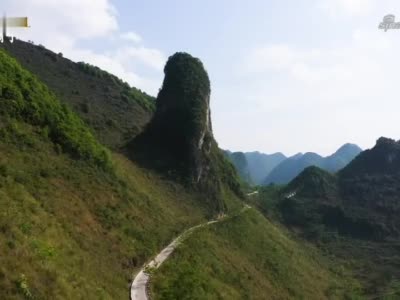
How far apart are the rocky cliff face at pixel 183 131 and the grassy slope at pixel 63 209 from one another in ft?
36.2

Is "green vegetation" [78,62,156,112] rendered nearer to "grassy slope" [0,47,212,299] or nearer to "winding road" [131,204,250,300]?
"grassy slope" [0,47,212,299]

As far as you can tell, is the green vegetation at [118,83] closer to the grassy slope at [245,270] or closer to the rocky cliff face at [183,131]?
the rocky cliff face at [183,131]

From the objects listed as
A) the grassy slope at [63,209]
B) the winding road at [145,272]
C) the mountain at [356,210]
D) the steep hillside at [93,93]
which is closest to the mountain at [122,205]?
the grassy slope at [63,209]

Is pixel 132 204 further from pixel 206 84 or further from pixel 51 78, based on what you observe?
pixel 51 78

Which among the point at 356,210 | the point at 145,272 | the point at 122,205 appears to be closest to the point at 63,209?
the point at 145,272

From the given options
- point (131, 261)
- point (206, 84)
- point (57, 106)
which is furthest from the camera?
point (206, 84)

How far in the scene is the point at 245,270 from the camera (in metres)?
57.4

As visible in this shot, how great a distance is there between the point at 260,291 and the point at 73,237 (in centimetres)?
2751

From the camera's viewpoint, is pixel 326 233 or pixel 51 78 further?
pixel 326 233

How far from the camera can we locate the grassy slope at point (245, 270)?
3934cm

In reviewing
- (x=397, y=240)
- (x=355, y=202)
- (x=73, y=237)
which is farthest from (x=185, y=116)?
(x=355, y=202)

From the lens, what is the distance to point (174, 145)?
7931 cm

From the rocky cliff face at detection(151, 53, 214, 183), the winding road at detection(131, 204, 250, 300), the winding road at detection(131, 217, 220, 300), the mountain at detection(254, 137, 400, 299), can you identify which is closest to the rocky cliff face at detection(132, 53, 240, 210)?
the rocky cliff face at detection(151, 53, 214, 183)

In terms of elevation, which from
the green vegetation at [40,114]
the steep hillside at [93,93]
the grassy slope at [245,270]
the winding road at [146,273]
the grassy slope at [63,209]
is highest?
the steep hillside at [93,93]
